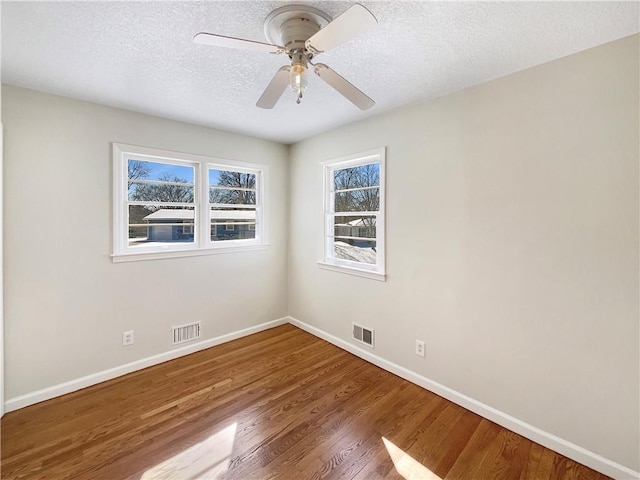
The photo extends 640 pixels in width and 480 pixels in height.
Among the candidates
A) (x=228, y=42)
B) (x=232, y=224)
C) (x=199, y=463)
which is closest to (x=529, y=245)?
(x=228, y=42)

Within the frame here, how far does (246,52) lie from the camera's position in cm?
179

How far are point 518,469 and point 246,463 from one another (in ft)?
5.38

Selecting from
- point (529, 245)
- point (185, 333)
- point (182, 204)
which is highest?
point (182, 204)

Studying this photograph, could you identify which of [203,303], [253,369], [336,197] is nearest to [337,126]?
[336,197]

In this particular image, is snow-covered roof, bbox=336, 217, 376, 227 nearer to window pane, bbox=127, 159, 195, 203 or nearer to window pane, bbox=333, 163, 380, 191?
window pane, bbox=333, 163, 380, 191

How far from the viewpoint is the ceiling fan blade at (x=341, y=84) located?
4.87 ft

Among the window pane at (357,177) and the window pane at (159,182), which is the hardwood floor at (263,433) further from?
the window pane at (357,177)

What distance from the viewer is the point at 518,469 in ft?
5.62

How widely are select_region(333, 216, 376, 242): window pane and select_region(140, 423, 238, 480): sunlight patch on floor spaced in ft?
6.91

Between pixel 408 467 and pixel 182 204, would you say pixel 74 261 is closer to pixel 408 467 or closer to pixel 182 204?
pixel 182 204

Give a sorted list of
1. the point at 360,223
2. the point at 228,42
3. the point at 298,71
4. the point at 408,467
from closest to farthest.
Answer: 1. the point at 228,42
2. the point at 298,71
3. the point at 408,467
4. the point at 360,223

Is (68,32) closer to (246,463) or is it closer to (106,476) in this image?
(106,476)

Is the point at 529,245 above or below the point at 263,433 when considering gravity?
above

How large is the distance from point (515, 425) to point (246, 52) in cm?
310
